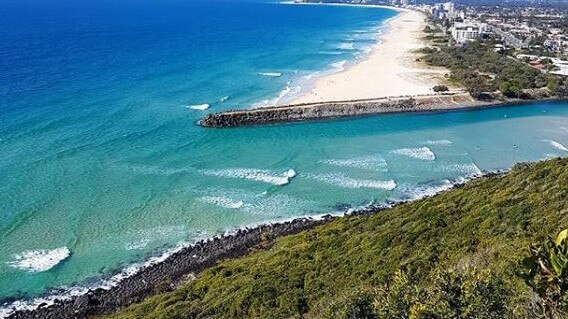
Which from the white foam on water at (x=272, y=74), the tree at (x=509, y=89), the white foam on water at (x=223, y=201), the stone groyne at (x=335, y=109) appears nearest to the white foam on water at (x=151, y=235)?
the white foam on water at (x=223, y=201)

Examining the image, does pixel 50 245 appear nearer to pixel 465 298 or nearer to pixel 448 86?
pixel 465 298

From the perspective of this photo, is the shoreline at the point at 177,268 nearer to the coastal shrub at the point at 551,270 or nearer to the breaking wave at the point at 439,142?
the breaking wave at the point at 439,142

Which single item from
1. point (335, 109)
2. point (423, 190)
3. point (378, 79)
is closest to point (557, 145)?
point (423, 190)

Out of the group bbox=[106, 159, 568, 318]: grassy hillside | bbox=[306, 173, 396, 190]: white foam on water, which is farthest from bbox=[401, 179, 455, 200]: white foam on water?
bbox=[106, 159, 568, 318]: grassy hillside

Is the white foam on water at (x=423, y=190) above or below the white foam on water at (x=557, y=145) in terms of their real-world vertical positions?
above

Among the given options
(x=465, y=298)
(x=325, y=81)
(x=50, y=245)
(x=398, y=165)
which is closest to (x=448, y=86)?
(x=325, y=81)

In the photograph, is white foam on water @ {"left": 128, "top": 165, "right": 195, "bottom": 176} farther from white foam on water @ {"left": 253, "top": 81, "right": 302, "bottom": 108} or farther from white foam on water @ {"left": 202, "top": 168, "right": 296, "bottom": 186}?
white foam on water @ {"left": 253, "top": 81, "right": 302, "bottom": 108}
